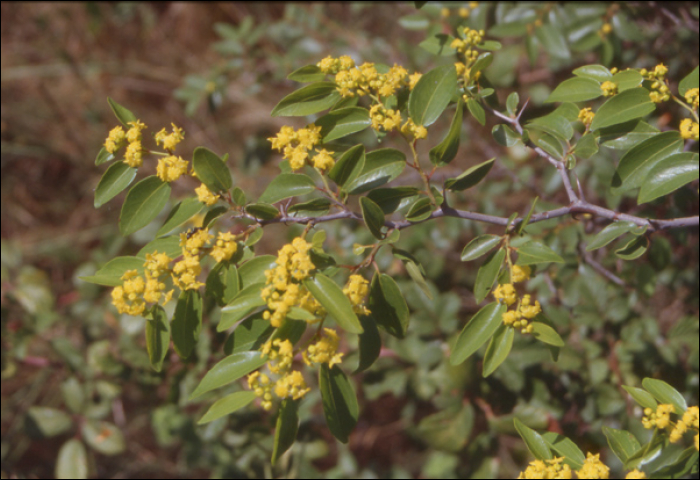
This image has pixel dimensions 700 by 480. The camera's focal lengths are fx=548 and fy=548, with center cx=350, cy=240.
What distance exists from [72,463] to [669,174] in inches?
103

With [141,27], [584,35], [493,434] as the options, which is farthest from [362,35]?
[493,434]

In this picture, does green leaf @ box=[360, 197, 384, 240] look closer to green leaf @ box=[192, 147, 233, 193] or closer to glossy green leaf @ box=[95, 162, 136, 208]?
green leaf @ box=[192, 147, 233, 193]

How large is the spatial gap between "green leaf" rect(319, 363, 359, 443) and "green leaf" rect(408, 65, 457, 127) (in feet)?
2.26

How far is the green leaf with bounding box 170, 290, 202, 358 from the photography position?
1382 mm

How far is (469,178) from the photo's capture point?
146cm

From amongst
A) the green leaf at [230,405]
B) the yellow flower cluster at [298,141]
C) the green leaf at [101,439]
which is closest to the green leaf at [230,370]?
the green leaf at [230,405]

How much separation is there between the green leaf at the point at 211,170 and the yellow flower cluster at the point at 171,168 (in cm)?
8

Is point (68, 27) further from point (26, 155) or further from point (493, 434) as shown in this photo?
point (493, 434)

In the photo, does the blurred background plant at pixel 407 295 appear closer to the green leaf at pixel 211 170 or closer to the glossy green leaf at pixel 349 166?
the glossy green leaf at pixel 349 166

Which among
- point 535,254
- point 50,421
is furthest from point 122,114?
point 50,421

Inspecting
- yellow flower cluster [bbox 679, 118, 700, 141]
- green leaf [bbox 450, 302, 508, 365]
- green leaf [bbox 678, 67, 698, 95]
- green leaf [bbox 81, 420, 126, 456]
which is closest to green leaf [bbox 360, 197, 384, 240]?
green leaf [bbox 450, 302, 508, 365]

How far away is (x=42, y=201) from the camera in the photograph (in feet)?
14.1

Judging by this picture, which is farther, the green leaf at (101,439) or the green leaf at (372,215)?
the green leaf at (101,439)

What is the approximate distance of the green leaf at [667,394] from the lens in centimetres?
125
